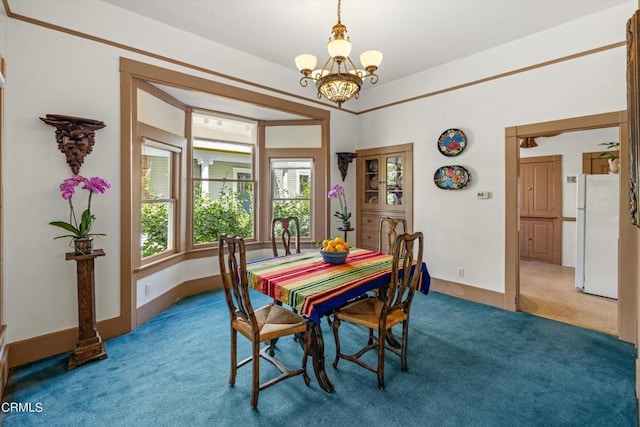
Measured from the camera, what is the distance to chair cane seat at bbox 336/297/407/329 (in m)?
2.23

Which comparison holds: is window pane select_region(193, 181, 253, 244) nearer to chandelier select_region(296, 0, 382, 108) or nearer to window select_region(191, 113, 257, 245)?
window select_region(191, 113, 257, 245)

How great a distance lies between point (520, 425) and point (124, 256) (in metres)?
3.42

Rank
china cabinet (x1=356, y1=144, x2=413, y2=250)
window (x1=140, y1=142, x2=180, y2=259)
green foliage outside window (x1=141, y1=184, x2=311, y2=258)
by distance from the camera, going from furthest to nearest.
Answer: china cabinet (x1=356, y1=144, x2=413, y2=250)
green foliage outside window (x1=141, y1=184, x2=311, y2=258)
window (x1=140, y1=142, x2=180, y2=259)

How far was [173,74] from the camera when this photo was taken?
3336mm

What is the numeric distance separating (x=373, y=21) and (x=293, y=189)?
2683 millimetres

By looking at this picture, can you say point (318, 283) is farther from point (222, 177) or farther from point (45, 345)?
point (222, 177)

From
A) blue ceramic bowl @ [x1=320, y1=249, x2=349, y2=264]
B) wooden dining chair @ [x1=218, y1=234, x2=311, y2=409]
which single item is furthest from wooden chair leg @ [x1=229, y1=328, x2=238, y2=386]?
blue ceramic bowl @ [x1=320, y1=249, x2=349, y2=264]

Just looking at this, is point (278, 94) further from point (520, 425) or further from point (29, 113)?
point (520, 425)

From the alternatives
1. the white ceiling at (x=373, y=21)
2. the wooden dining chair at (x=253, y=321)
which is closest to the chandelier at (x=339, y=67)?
the white ceiling at (x=373, y=21)

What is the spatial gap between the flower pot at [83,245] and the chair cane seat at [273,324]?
4.64 feet

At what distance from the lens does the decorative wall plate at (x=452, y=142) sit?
13.3 ft

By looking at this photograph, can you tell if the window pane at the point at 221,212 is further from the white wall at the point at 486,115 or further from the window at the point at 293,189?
the white wall at the point at 486,115

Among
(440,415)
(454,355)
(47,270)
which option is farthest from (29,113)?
(454,355)

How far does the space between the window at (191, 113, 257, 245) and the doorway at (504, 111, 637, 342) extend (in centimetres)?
357
